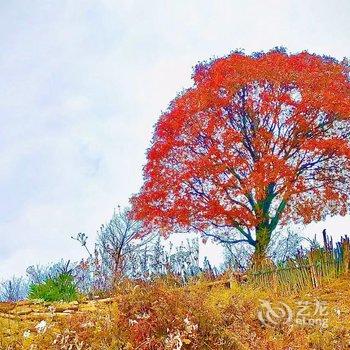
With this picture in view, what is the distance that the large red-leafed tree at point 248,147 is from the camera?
1920 cm

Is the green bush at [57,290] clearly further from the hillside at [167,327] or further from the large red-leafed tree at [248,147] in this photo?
the large red-leafed tree at [248,147]

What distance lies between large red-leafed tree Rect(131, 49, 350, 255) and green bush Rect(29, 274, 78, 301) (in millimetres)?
9111

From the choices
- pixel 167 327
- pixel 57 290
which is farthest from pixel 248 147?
pixel 167 327

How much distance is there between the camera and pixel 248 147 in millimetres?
19703

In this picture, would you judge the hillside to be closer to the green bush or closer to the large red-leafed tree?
the green bush

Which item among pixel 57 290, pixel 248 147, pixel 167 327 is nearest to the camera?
pixel 167 327

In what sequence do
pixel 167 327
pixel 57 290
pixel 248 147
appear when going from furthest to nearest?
pixel 248 147, pixel 57 290, pixel 167 327

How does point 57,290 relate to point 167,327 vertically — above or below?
above

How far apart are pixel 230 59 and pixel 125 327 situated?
50.4 feet

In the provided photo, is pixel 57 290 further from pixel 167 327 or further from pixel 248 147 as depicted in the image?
pixel 248 147

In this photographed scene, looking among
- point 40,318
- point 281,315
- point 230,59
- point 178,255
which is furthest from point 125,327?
point 230,59

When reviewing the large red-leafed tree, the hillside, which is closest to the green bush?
the hillside

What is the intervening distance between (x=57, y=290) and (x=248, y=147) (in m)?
11.2

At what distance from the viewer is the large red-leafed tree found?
19203 millimetres
